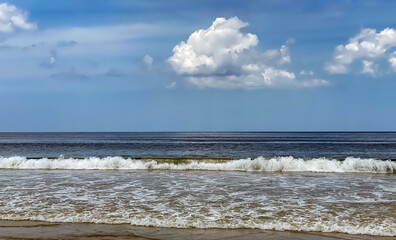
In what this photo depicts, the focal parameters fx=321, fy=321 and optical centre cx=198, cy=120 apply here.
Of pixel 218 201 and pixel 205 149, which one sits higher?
pixel 218 201

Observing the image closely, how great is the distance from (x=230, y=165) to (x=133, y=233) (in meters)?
17.2

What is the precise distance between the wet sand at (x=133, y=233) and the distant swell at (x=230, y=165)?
1566 centimetres

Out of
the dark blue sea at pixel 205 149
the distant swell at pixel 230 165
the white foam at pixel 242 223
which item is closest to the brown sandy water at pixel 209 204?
the white foam at pixel 242 223

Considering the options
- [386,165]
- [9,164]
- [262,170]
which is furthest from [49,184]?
[386,165]

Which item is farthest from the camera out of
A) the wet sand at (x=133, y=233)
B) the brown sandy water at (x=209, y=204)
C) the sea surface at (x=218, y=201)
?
the sea surface at (x=218, y=201)

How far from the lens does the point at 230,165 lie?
1001 inches

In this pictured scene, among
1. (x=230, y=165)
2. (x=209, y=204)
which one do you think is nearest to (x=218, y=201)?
(x=209, y=204)

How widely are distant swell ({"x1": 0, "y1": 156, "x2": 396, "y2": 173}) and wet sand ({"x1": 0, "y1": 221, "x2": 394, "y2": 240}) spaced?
1566 cm

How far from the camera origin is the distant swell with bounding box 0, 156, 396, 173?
946 inches

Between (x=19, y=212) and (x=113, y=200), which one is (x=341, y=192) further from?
(x=19, y=212)

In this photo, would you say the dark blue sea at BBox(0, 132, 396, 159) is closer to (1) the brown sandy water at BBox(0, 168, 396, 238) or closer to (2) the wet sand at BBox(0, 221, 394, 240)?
(1) the brown sandy water at BBox(0, 168, 396, 238)

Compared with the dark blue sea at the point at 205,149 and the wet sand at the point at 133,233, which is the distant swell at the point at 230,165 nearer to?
the wet sand at the point at 133,233

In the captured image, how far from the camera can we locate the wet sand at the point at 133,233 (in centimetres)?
847

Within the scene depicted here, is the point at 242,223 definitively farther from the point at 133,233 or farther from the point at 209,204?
the point at 133,233
